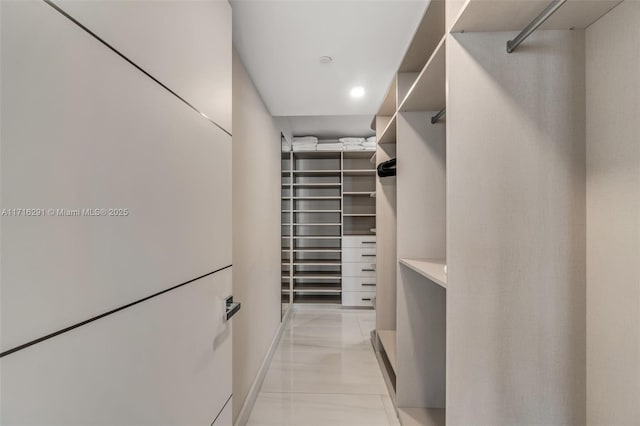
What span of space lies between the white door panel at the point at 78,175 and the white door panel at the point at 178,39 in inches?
1.8

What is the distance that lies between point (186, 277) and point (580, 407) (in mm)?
1412

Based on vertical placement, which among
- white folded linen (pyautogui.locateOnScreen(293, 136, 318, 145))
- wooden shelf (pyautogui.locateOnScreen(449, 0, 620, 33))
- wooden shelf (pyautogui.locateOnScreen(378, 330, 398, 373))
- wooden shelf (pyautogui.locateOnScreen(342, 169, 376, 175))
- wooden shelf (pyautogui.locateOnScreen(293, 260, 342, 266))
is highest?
white folded linen (pyautogui.locateOnScreen(293, 136, 318, 145))

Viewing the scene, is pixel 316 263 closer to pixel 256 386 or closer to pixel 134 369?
pixel 256 386

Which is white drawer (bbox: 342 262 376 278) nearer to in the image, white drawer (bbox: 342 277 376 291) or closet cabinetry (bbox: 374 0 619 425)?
Result: white drawer (bbox: 342 277 376 291)

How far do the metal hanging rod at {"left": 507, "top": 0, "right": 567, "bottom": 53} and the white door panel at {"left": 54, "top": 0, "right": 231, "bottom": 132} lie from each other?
1085 mm

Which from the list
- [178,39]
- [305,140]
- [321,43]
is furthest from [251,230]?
[305,140]

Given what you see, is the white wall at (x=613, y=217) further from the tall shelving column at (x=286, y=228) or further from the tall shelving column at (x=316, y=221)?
the tall shelving column at (x=316, y=221)

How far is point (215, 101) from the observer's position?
44.4 inches

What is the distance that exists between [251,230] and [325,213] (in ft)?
8.29

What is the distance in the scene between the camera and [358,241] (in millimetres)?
4219

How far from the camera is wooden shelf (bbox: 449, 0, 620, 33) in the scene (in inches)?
36.3

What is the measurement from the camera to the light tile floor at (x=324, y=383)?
194cm

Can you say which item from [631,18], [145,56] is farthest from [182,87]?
[631,18]

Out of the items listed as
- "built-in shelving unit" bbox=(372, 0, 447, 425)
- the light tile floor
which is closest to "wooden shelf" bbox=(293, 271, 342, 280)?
the light tile floor
